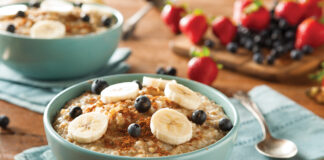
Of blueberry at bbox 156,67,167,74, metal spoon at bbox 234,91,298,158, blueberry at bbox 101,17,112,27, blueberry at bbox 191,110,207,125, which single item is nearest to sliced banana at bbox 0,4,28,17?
blueberry at bbox 101,17,112,27

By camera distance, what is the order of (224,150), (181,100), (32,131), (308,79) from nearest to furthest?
1. (224,150)
2. (181,100)
3. (32,131)
4. (308,79)

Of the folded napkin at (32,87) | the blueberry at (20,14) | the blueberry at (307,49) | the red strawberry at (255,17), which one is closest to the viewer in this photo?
the folded napkin at (32,87)

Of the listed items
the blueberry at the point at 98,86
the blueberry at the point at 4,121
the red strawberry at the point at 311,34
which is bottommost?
the blueberry at the point at 4,121

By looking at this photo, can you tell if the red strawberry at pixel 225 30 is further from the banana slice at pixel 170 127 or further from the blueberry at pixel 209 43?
the banana slice at pixel 170 127

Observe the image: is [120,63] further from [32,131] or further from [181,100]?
[181,100]

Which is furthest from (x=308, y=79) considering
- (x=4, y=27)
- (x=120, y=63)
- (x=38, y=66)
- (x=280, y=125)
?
(x=4, y=27)

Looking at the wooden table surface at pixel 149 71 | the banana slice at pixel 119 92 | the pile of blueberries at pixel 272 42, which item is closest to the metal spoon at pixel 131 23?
the wooden table surface at pixel 149 71
